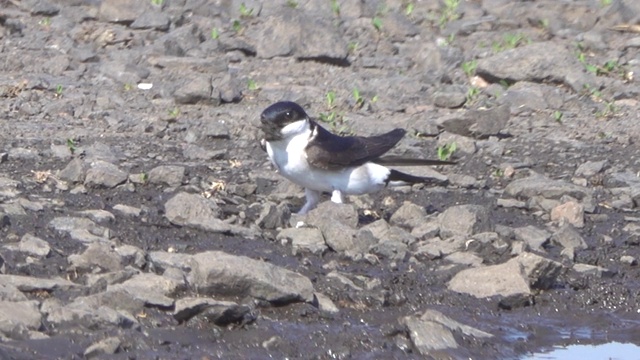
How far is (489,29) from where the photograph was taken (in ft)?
40.9

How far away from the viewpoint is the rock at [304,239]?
23.6 ft

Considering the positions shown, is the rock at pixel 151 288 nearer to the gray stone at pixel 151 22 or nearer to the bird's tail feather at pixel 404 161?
the bird's tail feather at pixel 404 161

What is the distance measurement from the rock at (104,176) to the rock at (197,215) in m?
0.61

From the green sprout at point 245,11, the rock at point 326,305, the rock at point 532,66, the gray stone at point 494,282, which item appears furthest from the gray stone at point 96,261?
the green sprout at point 245,11

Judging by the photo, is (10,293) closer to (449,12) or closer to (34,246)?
(34,246)

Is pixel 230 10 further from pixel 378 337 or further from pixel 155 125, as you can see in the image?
pixel 378 337

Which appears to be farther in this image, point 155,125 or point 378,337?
point 155,125

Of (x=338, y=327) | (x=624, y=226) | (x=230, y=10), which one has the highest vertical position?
(x=338, y=327)

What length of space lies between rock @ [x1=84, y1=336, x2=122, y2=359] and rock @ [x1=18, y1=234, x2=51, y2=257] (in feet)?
3.77

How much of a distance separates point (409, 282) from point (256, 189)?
1.82 meters

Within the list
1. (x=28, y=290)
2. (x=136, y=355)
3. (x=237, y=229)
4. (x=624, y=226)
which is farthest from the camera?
(x=624, y=226)

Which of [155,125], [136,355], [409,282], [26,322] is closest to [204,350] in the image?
[136,355]

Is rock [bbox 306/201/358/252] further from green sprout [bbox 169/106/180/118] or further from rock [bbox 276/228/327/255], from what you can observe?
green sprout [bbox 169/106/180/118]

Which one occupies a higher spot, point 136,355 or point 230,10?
point 136,355
